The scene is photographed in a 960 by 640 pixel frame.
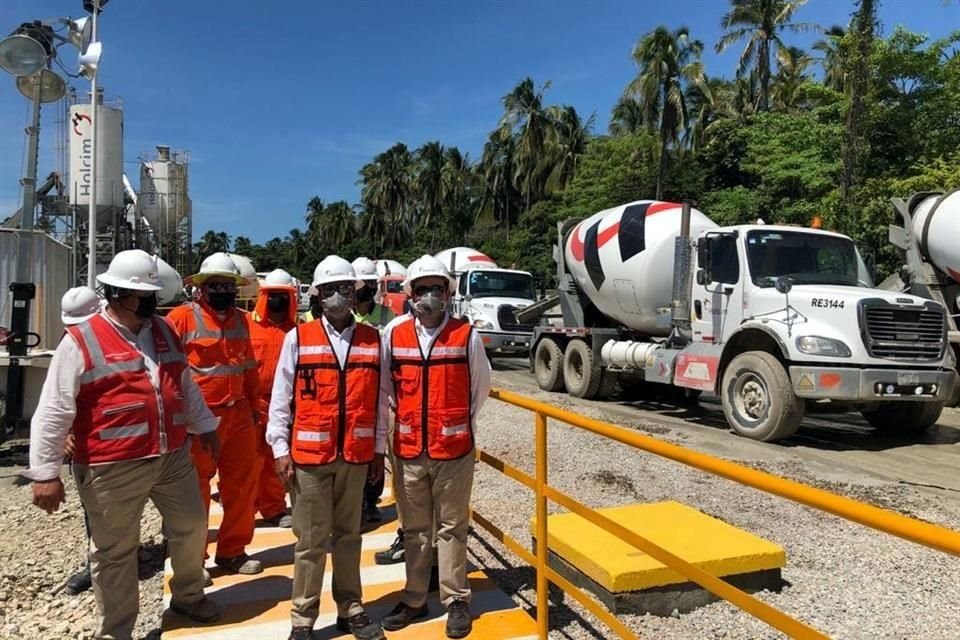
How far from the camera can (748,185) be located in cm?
2992

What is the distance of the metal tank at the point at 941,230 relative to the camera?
11250mm

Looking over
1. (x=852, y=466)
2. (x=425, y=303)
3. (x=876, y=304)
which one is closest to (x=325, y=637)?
(x=425, y=303)

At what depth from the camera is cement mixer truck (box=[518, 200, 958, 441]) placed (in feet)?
26.5

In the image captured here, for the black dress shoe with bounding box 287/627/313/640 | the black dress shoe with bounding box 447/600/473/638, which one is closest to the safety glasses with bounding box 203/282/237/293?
the black dress shoe with bounding box 287/627/313/640

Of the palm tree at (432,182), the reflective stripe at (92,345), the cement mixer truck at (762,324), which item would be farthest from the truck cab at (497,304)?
the palm tree at (432,182)

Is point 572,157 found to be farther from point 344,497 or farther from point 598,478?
point 344,497

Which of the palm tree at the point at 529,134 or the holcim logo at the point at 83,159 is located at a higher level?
the palm tree at the point at 529,134

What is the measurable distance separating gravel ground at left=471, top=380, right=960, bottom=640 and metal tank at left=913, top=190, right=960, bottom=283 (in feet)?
20.1

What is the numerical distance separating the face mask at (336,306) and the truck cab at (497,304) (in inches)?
499

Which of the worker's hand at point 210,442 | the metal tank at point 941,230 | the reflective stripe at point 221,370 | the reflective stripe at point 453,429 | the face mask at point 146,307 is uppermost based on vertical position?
the metal tank at point 941,230

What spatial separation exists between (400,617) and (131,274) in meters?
2.04

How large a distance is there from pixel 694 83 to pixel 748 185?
9651 millimetres

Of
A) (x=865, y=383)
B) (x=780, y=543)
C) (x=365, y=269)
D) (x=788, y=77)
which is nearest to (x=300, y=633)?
(x=365, y=269)

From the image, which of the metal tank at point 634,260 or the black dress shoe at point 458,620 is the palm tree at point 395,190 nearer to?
the metal tank at point 634,260
